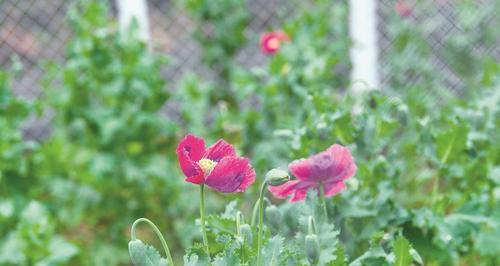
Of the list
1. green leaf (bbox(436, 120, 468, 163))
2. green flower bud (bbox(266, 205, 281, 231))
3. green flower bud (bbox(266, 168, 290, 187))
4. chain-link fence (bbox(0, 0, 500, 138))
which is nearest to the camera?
green flower bud (bbox(266, 168, 290, 187))

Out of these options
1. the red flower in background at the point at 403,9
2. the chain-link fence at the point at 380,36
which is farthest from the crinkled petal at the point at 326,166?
the red flower in background at the point at 403,9

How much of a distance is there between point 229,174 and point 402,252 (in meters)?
0.28

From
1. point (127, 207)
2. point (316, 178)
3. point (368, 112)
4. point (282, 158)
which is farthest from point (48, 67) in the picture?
point (316, 178)

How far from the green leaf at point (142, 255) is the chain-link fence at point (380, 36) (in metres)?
1.93

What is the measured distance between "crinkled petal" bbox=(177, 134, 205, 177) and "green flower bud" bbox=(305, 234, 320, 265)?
17 centimetres

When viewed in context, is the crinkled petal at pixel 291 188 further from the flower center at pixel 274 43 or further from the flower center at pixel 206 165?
the flower center at pixel 274 43

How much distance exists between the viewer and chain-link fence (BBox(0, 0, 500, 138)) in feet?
9.82

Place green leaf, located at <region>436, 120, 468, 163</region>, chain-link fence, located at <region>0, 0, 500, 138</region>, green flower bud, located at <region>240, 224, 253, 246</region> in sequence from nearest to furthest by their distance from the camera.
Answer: green flower bud, located at <region>240, 224, 253, 246</region>
green leaf, located at <region>436, 120, 468, 163</region>
chain-link fence, located at <region>0, 0, 500, 138</region>

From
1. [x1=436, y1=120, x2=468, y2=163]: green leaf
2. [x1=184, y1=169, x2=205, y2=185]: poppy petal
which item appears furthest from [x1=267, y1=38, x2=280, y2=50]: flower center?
[x1=184, y1=169, x2=205, y2=185]: poppy petal

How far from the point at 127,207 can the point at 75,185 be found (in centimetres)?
17

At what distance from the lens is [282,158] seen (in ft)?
7.79

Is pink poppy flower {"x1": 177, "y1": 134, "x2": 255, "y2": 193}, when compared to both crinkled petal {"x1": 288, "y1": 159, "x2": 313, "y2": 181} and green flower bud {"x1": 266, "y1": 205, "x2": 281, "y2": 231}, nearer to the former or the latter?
crinkled petal {"x1": 288, "y1": 159, "x2": 313, "y2": 181}

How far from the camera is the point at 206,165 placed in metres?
1.03

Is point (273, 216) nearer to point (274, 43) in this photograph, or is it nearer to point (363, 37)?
point (274, 43)
